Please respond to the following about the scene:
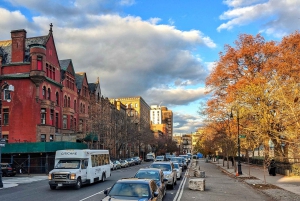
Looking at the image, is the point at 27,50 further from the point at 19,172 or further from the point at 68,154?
the point at 68,154

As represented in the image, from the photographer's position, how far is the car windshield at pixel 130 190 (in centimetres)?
1042

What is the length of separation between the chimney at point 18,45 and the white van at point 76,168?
82.0 ft

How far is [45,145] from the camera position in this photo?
126 ft

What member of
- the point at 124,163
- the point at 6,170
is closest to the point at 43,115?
the point at 6,170

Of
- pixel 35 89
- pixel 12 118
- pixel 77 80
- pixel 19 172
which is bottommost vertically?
pixel 19 172

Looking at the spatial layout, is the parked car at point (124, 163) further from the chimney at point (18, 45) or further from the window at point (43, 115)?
the chimney at point (18, 45)

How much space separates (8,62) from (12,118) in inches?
310

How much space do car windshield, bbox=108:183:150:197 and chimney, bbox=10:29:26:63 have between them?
37.3 meters

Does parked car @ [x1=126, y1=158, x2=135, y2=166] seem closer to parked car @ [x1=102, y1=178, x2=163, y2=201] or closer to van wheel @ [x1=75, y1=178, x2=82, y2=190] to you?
van wheel @ [x1=75, y1=178, x2=82, y2=190]

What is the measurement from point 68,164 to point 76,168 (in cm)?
82

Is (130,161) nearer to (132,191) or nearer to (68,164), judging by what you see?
(68,164)

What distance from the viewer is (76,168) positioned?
20719 millimetres

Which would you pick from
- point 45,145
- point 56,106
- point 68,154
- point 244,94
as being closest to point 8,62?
point 56,106

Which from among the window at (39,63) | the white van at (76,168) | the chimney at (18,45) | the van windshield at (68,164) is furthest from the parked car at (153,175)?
the chimney at (18,45)
